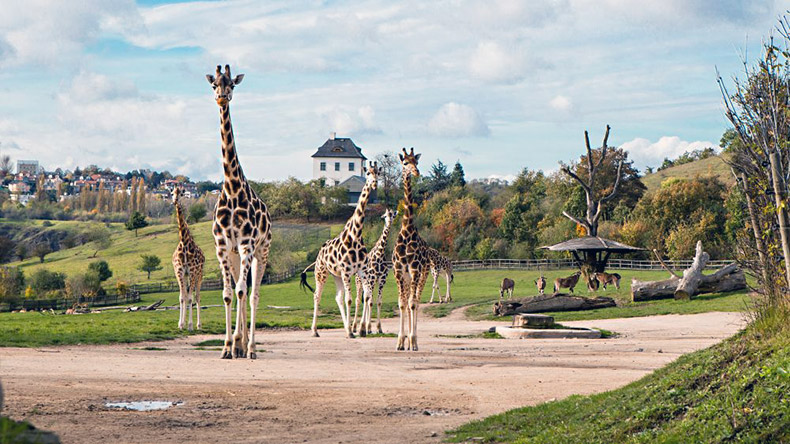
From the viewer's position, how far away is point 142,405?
12.7 m

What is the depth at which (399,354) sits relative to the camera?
20.5m

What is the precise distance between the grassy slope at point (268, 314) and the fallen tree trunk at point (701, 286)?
3.14 feet

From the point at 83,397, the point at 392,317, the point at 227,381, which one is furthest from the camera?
the point at 392,317

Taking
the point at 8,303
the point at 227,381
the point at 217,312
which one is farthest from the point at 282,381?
the point at 8,303

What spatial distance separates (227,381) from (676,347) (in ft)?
41.1

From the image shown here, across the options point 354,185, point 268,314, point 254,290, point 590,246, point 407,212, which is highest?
point 354,185

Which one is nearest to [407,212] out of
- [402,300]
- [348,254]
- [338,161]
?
[402,300]

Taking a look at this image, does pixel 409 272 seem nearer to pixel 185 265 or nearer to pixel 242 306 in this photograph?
pixel 242 306

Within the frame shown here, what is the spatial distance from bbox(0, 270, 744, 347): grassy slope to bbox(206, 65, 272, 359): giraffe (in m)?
5.18

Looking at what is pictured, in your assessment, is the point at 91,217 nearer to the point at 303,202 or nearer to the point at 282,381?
the point at 303,202

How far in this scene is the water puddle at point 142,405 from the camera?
12312mm

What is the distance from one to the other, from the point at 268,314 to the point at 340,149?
106 m

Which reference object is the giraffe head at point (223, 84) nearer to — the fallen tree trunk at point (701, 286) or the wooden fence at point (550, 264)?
the fallen tree trunk at point (701, 286)

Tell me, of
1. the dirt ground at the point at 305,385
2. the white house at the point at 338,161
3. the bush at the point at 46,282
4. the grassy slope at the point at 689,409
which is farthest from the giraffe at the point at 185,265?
the white house at the point at 338,161
